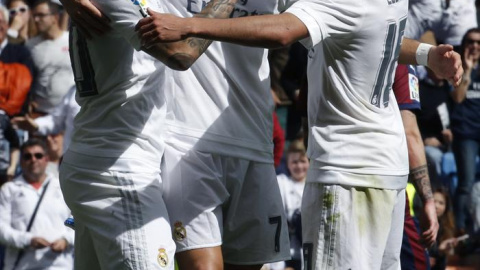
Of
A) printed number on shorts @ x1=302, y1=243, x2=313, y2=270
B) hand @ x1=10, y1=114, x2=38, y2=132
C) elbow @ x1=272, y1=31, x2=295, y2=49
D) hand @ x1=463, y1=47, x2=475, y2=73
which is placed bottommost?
hand @ x1=10, y1=114, x2=38, y2=132

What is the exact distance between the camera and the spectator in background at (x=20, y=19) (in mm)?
12586

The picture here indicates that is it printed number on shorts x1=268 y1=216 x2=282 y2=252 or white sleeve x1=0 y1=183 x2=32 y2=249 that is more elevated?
printed number on shorts x1=268 y1=216 x2=282 y2=252

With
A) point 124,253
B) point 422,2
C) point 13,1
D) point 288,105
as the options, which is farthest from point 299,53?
point 124,253

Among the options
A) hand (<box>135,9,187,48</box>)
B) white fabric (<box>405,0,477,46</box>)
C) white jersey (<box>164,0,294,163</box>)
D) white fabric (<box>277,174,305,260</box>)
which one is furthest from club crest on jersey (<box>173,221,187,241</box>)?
white fabric (<box>405,0,477,46</box>)

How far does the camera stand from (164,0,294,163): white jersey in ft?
19.4

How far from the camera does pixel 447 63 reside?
5.77m

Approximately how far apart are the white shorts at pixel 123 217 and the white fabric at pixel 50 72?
245 inches

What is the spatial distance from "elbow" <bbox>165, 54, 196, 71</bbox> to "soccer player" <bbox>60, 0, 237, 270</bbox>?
26cm

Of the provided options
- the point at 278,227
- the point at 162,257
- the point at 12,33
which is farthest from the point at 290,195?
the point at 162,257

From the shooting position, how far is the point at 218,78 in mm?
5941

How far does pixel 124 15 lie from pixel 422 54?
5.43 feet

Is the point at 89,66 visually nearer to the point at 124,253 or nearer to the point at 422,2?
the point at 124,253

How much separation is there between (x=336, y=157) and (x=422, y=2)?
6779mm

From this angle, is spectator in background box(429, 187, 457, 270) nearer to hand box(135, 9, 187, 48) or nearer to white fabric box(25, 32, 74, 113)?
white fabric box(25, 32, 74, 113)
